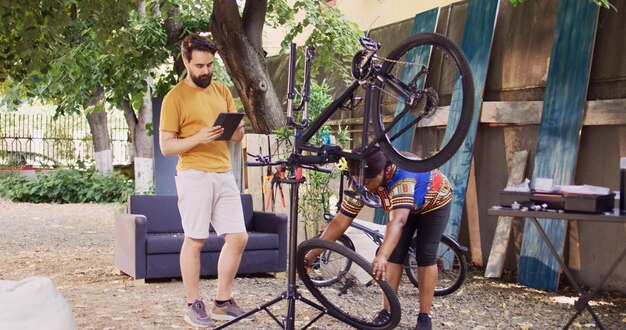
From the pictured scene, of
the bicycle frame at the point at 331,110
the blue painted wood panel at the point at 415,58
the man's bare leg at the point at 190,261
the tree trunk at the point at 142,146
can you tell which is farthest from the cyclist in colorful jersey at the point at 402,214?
the tree trunk at the point at 142,146

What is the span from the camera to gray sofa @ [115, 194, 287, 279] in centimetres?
679

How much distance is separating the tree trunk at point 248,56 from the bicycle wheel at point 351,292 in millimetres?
2365

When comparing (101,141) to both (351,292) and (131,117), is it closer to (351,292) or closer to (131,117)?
(131,117)

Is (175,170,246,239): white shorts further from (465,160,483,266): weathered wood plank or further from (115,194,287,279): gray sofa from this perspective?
(465,160,483,266): weathered wood plank

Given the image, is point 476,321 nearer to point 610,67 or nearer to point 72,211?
point 610,67

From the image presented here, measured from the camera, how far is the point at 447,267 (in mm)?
7098

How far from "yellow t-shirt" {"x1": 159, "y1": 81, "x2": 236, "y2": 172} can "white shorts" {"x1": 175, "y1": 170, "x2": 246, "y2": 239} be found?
56 mm

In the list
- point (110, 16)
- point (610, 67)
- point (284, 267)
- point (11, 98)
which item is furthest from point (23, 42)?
point (610, 67)

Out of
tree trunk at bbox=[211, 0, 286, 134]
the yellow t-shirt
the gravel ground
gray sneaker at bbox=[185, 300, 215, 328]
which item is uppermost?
tree trunk at bbox=[211, 0, 286, 134]

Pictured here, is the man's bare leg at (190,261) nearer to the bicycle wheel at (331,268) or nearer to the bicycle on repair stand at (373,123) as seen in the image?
the bicycle on repair stand at (373,123)

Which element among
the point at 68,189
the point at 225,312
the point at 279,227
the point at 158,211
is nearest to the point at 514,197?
the point at 225,312

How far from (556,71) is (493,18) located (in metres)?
0.95

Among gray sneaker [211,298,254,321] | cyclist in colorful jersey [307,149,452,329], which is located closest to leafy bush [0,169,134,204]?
gray sneaker [211,298,254,321]

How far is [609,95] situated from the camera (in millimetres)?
6406
